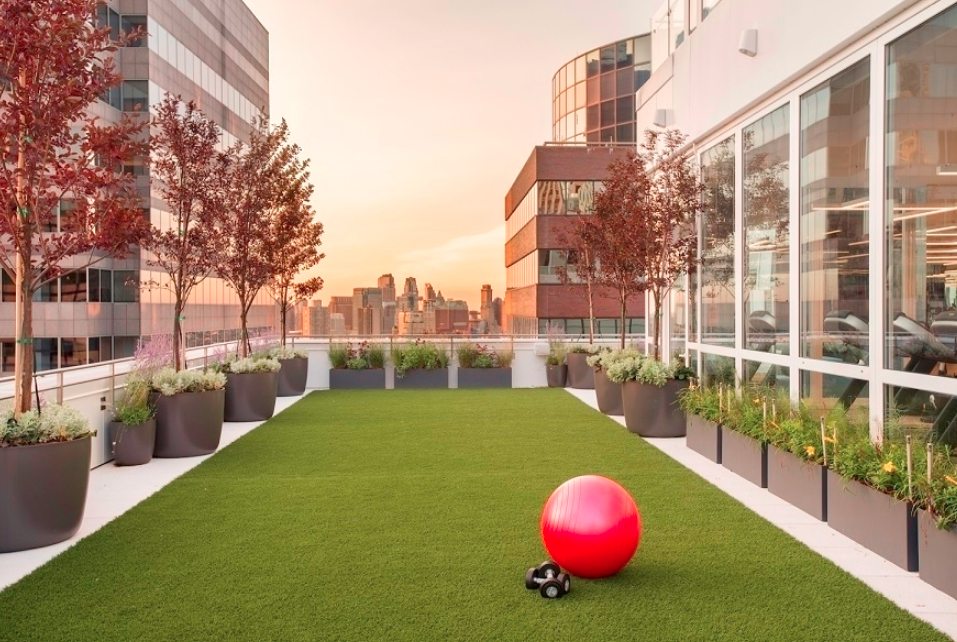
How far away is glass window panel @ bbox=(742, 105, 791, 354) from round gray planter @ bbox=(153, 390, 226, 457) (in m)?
6.03

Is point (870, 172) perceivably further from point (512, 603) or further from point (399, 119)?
point (399, 119)

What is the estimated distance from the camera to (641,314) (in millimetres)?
44344

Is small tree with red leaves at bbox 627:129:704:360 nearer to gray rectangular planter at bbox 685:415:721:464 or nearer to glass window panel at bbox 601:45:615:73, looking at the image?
gray rectangular planter at bbox 685:415:721:464

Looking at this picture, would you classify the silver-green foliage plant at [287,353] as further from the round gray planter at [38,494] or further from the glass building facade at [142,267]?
the glass building facade at [142,267]

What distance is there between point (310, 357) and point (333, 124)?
13.0 meters

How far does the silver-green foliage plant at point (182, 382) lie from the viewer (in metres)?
9.55

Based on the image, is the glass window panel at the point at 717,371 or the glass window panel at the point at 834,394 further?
the glass window panel at the point at 717,371

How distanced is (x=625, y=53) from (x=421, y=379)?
37573 mm

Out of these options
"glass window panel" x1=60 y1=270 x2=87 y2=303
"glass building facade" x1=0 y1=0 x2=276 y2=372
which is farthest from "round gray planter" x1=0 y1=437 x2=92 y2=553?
"glass window panel" x1=60 y1=270 x2=87 y2=303

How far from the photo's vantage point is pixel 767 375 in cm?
891

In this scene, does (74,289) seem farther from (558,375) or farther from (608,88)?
(608,88)

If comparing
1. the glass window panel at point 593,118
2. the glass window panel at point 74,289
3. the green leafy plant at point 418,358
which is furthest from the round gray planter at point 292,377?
the glass window panel at point 593,118

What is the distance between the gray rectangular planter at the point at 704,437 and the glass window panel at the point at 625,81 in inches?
1692

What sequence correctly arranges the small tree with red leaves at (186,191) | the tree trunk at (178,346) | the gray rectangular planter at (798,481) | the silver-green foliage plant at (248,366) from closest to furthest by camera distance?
the gray rectangular planter at (798,481), the tree trunk at (178,346), the small tree with red leaves at (186,191), the silver-green foliage plant at (248,366)
